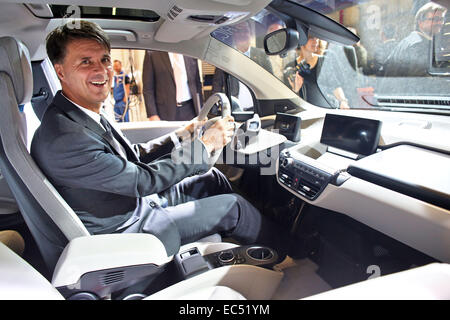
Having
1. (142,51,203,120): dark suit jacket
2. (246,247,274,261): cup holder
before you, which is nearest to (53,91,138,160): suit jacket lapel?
(246,247,274,261): cup holder

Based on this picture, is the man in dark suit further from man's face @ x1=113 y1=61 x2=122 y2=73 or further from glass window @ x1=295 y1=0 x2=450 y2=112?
man's face @ x1=113 y1=61 x2=122 y2=73

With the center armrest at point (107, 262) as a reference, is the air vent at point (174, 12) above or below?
above

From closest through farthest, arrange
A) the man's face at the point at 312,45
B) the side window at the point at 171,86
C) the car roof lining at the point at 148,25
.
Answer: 1. the car roof lining at the point at 148,25
2. the man's face at the point at 312,45
3. the side window at the point at 171,86

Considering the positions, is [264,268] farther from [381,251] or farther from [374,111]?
[374,111]

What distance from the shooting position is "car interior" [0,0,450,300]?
3.27ft

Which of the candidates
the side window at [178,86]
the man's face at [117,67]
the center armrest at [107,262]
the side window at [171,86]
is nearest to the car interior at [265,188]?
the center armrest at [107,262]

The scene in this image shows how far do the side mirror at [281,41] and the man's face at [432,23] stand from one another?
59 centimetres

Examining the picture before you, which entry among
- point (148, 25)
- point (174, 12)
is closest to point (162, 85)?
point (148, 25)

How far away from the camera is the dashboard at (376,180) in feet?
3.27

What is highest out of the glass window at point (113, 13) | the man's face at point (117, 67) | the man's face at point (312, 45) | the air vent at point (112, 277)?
the glass window at point (113, 13)

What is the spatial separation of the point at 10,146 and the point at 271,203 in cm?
159

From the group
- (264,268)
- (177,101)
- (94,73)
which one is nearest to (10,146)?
(94,73)

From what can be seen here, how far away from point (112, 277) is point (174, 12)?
47.2 inches

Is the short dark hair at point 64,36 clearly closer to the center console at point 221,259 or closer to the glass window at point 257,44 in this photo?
the glass window at point 257,44
